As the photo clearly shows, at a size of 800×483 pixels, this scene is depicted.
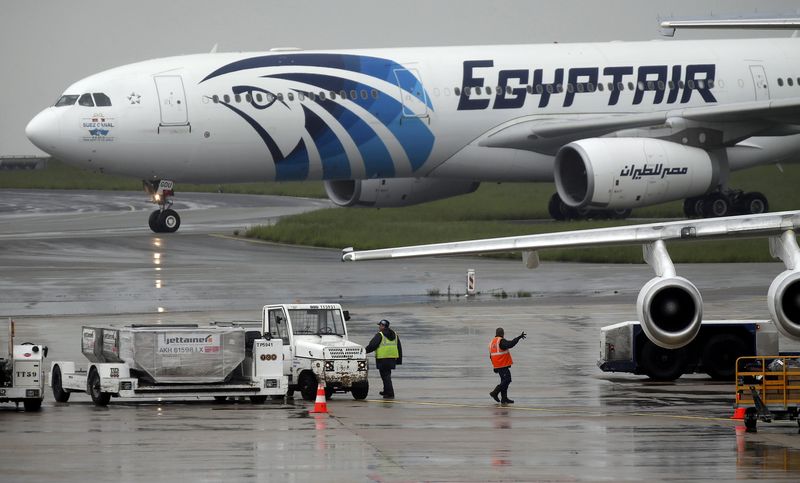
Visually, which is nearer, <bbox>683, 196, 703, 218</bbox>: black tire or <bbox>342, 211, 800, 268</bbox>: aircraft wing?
<bbox>342, 211, 800, 268</bbox>: aircraft wing

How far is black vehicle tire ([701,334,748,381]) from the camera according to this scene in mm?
24766

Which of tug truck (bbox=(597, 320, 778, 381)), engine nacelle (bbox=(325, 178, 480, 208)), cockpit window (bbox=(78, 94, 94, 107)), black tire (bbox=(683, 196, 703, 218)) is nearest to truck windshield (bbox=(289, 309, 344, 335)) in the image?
tug truck (bbox=(597, 320, 778, 381))

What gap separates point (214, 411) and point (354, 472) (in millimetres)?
5728

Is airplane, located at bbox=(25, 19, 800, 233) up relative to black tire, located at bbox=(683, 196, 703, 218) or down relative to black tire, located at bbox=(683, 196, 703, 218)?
up

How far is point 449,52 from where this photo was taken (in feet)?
149

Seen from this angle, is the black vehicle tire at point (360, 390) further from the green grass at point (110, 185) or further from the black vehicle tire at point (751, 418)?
the green grass at point (110, 185)

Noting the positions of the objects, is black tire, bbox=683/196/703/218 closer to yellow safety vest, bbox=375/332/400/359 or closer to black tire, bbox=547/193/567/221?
black tire, bbox=547/193/567/221

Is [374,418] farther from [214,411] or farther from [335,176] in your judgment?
[335,176]

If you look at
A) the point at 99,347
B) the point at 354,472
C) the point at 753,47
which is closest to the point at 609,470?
the point at 354,472

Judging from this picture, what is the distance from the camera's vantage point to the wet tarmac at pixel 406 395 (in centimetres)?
1648

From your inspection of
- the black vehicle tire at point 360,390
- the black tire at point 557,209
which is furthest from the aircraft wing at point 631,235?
the black tire at point 557,209

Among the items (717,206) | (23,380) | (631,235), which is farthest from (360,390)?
(717,206)

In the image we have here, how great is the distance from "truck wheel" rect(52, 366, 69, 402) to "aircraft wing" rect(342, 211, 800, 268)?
5.62 metres

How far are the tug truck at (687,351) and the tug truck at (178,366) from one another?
5637mm
